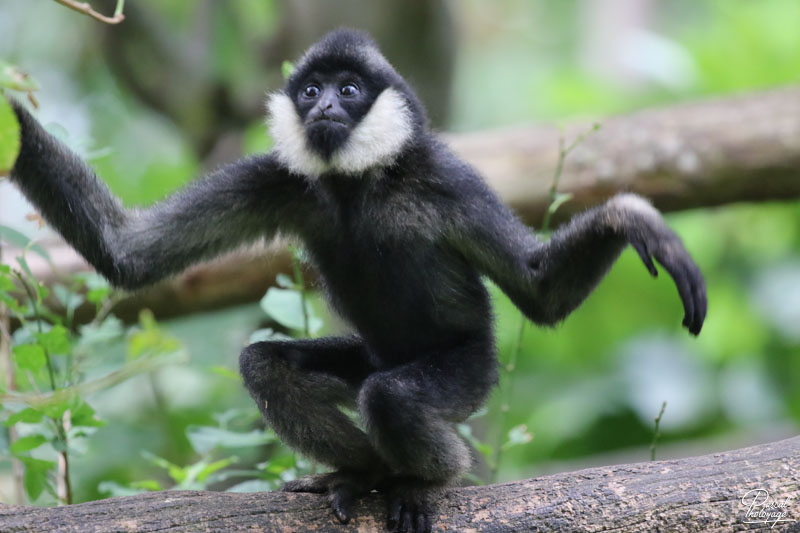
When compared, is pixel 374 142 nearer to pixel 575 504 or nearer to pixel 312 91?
pixel 312 91

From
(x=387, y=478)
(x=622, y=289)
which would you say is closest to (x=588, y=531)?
(x=387, y=478)

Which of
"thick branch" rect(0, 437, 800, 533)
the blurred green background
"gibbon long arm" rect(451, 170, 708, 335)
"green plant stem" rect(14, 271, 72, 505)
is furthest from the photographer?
the blurred green background

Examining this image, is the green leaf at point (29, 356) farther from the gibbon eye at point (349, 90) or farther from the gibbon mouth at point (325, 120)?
the gibbon eye at point (349, 90)

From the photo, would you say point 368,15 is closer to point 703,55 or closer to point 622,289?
point 622,289

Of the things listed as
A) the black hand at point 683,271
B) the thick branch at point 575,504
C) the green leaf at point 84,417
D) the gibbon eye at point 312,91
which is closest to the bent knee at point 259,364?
the thick branch at point 575,504

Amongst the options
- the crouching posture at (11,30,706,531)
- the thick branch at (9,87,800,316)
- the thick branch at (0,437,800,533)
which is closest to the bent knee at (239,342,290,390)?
the crouching posture at (11,30,706,531)

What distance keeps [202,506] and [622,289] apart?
6.95 metres

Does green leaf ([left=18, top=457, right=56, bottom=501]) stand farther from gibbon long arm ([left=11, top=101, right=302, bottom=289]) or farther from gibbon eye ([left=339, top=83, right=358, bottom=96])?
gibbon eye ([left=339, top=83, right=358, bottom=96])

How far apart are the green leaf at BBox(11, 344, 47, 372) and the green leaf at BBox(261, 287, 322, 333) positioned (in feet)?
3.62

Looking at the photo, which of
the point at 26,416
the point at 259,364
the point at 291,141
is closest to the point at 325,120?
the point at 291,141

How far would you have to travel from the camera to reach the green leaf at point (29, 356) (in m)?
3.86

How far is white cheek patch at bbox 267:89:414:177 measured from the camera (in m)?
4.34

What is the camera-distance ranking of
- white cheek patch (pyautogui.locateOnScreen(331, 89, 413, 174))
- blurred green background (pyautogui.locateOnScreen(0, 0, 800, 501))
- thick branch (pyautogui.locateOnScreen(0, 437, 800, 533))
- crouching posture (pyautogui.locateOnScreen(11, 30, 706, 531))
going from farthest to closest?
1. blurred green background (pyautogui.locateOnScreen(0, 0, 800, 501))
2. white cheek patch (pyautogui.locateOnScreen(331, 89, 413, 174))
3. crouching posture (pyautogui.locateOnScreen(11, 30, 706, 531))
4. thick branch (pyautogui.locateOnScreen(0, 437, 800, 533))

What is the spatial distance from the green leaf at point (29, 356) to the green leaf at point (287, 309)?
1103 millimetres
